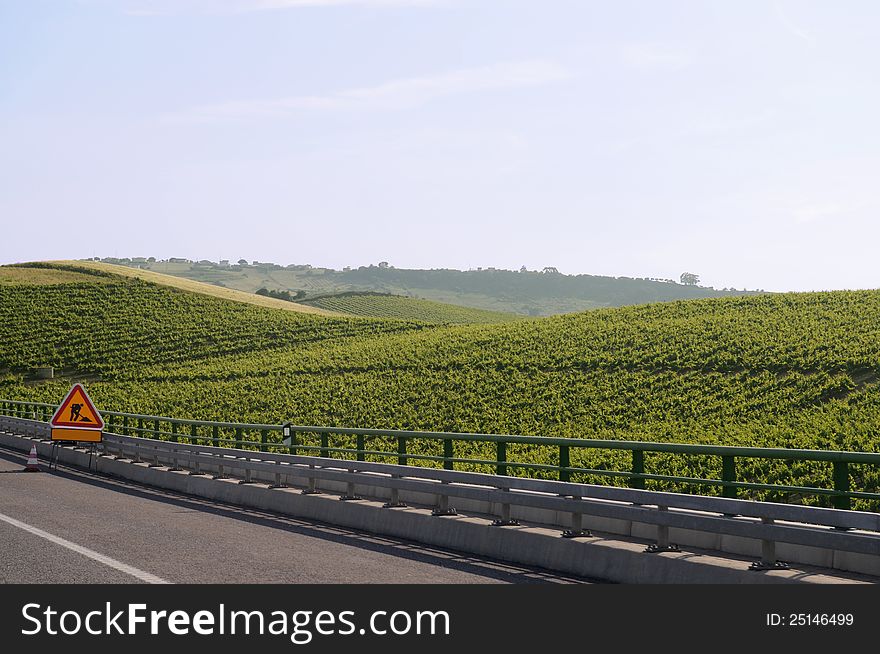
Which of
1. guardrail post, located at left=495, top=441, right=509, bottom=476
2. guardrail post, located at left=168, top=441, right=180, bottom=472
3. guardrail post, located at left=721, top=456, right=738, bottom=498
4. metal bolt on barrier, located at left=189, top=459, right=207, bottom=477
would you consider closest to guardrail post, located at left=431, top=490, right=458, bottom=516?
guardrail post, located at left=495, top=441, right=509, bottom=476

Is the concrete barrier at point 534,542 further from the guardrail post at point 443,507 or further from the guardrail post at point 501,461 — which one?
the guardrail post at point 501,461

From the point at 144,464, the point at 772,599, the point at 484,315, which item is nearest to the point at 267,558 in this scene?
the point at 772,599

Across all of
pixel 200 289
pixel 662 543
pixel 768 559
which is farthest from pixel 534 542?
pixel 200 289

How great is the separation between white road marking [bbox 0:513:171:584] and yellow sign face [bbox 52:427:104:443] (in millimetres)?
9501

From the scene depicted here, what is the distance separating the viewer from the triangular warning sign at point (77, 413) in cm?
2467

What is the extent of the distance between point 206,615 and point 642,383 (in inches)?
1772

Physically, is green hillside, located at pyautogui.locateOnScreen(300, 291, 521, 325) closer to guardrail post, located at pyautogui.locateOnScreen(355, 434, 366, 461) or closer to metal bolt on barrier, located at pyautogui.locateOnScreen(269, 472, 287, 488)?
metal bolt on barrier, located at pyautogui.locateOnScreen(269, 472, 287, 488)

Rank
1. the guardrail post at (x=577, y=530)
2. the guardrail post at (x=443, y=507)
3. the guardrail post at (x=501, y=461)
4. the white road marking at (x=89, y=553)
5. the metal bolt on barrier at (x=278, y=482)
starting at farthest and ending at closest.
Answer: the metal bolt on barrier at (x=278, y=482) → the guardrail post at (x=443, y=507) → the guardrail post at (x=501, y=461) → the guardrail post at (x=577, y=530) → the white road marking at (x=89, y=553)

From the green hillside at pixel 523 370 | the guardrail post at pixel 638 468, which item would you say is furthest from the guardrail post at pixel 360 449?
the green hillside at pixel 523 370

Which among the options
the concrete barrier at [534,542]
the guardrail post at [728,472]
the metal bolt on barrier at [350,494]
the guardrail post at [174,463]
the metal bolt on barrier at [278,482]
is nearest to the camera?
the concrete barrier at [534,542]

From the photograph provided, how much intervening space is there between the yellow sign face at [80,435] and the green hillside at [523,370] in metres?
11.9

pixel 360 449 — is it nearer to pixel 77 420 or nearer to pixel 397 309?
pixel 77 420

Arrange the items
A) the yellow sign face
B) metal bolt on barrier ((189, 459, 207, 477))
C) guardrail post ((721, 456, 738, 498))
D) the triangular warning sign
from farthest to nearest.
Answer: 1. the yellow sign face
2. the triangular warning sign
3. metal bolt on barrier ((189, 459, 207, 477))
4. guardrail post ((721, 456, 738, 498))

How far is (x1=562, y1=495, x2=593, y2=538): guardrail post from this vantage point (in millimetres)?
11312
